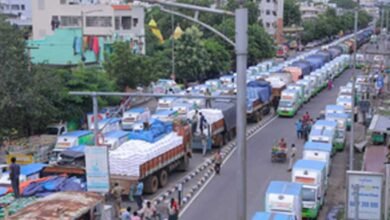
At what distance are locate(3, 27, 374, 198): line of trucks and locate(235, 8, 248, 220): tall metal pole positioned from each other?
Answer: 12.9 metres

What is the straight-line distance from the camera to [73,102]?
32.6 meters

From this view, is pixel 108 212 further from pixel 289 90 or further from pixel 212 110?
pixel 289 90

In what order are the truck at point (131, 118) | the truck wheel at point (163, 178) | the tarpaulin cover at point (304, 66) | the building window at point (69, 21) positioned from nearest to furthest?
the truck wheel at point (163, 178) → the truck at point (131, 118) → the tarpaulin cover at point (304, 66) → the building window at point (69, 21)

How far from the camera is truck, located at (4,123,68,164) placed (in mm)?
26094

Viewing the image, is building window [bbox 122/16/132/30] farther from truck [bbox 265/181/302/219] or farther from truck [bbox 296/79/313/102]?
truck [bbox 265/181/302/219]

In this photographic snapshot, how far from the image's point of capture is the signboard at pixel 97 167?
17125 millimetres

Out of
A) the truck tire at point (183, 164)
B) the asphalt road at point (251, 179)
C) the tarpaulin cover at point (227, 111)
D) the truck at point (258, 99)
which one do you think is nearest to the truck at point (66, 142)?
the truck tire at point (183, 164)

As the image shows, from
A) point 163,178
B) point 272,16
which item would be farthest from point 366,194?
point 272,16

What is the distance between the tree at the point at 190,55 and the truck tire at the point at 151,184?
Result: 29.4m

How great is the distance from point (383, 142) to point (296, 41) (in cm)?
7288

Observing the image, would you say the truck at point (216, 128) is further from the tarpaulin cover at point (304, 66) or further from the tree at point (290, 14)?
the tree at point (290, 14)

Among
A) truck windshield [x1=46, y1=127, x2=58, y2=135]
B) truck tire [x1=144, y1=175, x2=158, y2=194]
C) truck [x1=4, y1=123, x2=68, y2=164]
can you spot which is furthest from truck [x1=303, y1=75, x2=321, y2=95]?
truck tire [x1=144, y1=175, x2=158, y2=194]

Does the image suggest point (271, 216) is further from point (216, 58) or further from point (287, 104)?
point (216, 58)

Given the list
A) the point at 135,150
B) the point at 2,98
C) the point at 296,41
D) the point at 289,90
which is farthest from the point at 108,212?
the point at 296,41
